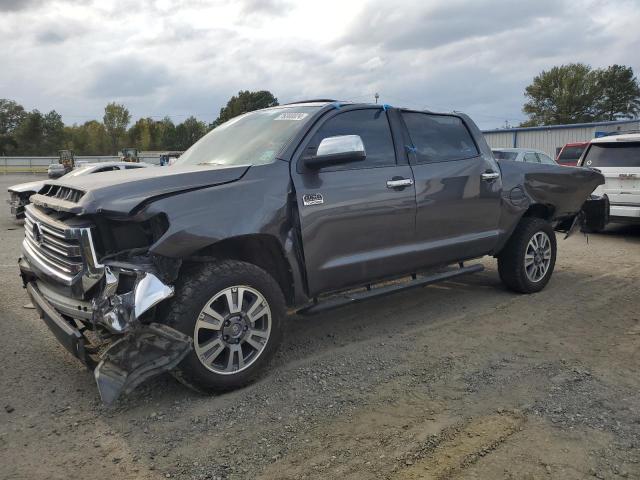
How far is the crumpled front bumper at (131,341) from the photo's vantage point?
310 cm

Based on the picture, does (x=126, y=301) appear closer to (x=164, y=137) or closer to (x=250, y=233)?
(x=250, y=233)

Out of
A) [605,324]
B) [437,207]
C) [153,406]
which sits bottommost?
[605,324]

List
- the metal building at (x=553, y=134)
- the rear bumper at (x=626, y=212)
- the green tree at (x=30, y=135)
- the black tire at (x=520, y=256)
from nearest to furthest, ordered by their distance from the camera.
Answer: the black tire at (x=520, y=256) → the rear bumper at (x=626, y=212) → the metal building at (x=553, y=134) → the green tree at (x=30, y=135)

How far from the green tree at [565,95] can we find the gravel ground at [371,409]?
75.6 metres

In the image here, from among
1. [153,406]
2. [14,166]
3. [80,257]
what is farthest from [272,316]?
[14,166]

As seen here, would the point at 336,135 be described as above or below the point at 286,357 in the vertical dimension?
above

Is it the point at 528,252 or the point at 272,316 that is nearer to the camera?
the point at 272,316

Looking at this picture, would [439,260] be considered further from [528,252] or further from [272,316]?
[272,316]

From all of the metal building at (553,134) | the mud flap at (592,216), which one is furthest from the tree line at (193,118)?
the mud flap at (592,216)

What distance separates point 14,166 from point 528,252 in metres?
70.6

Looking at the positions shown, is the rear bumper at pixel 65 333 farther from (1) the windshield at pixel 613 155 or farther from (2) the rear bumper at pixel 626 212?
(1) the windshield at pixel 613 155

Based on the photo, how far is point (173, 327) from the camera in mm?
3283

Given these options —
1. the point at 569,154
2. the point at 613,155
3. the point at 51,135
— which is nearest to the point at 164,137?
the point at 51,135

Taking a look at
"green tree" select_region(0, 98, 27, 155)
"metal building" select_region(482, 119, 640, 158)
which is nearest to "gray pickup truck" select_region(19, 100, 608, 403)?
"metal building" select_region(482, 119, 640, 158)
